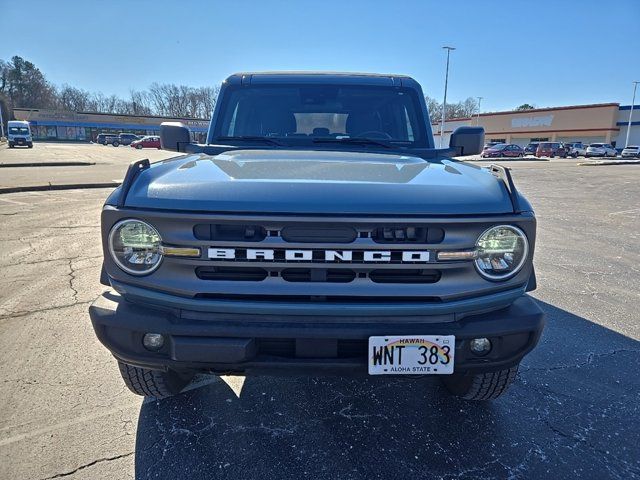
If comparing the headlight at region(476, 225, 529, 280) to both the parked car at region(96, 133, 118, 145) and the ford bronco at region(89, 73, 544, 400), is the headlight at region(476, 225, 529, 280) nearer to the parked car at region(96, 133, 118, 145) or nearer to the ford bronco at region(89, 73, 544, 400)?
the ford bronco at region(89, 73, 544, 400)

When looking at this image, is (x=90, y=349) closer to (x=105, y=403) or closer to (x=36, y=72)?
(x=105, y=403)

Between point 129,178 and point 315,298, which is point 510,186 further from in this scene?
point 129,178

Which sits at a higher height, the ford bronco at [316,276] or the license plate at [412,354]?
the ford bronco at [316,276]

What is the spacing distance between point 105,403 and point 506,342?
7.66 ft

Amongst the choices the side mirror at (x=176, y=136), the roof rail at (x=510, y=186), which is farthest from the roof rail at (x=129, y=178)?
the roof rail at (x=510, y=186)

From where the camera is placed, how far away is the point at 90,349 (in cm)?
321

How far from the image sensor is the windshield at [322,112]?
11.0ft

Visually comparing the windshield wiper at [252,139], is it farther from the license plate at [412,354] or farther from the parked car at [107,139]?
the parked car at [107,139]

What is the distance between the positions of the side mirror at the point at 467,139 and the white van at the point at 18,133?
1783 inches

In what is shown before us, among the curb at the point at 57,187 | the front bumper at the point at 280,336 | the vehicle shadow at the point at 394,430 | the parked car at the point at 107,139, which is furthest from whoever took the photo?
the parked car at the point at 107,139

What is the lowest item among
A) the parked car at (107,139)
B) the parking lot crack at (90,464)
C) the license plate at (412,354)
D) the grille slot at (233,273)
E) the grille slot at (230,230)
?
the parking lot crack at (90,464)

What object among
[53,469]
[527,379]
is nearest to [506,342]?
[527,379]

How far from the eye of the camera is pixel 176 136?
338 cm

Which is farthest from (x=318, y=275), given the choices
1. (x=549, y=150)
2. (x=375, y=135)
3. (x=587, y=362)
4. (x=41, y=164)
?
(x=549, y=150)
